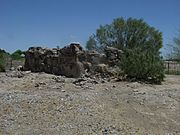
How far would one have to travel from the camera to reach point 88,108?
1046cm

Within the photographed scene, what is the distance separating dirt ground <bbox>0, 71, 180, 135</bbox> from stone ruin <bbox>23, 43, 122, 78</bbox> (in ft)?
8.13

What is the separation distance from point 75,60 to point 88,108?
678 cm

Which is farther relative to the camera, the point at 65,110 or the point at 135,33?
the point at 135,33

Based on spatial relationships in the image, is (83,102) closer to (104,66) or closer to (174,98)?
(174,98)

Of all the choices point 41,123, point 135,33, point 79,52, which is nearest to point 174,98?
point 41,123

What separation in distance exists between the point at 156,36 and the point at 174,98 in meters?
26.7

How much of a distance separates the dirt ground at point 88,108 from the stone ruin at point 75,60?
8.13 ft

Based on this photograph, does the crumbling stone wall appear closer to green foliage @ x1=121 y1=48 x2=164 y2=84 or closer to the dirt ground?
green foliage @ x1=121 y1=48 x2=164 y2=84

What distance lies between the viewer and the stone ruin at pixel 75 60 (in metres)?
16.7

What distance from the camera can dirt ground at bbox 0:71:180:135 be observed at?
907 cm

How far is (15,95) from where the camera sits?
38.6 ft

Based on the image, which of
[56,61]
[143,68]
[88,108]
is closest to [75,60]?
[56,61]

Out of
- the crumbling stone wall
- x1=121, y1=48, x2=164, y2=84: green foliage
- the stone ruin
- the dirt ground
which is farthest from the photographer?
the crumbling stone wall

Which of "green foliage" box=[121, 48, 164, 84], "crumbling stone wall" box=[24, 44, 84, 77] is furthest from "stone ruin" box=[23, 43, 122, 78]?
"green foliage" box=[121, 48, 164, 84]
